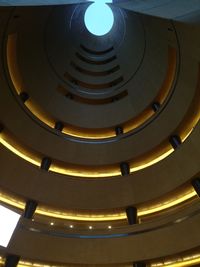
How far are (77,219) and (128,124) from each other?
844 cm

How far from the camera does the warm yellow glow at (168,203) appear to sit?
1389cm

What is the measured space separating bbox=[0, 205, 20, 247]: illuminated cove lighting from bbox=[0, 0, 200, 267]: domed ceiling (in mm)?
6526

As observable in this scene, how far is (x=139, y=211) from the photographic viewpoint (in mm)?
14602

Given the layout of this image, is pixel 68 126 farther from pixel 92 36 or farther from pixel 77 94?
pixel 92 36

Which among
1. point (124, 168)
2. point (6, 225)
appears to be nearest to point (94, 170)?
point (124, 168)

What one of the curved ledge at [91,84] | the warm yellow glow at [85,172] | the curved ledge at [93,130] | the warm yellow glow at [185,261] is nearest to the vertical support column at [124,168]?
the warm yellow glow at [85,172]

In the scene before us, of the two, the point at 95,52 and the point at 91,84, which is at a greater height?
the point at 95,52

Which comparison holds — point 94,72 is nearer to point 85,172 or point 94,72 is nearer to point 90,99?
point 90,99

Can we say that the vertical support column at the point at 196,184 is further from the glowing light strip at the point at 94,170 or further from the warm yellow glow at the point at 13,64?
the warm yellow glow at the point at 13,64

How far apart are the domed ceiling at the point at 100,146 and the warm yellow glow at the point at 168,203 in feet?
0.19

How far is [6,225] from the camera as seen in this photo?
16.3 feet

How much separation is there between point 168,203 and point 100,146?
19.0 ft

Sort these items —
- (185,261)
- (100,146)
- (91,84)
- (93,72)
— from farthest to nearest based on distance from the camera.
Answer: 1. (93,72)
2. (91,84)
3. (100,146)
4. (185,261)

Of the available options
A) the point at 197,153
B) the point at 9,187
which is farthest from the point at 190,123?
the point at 9,187
